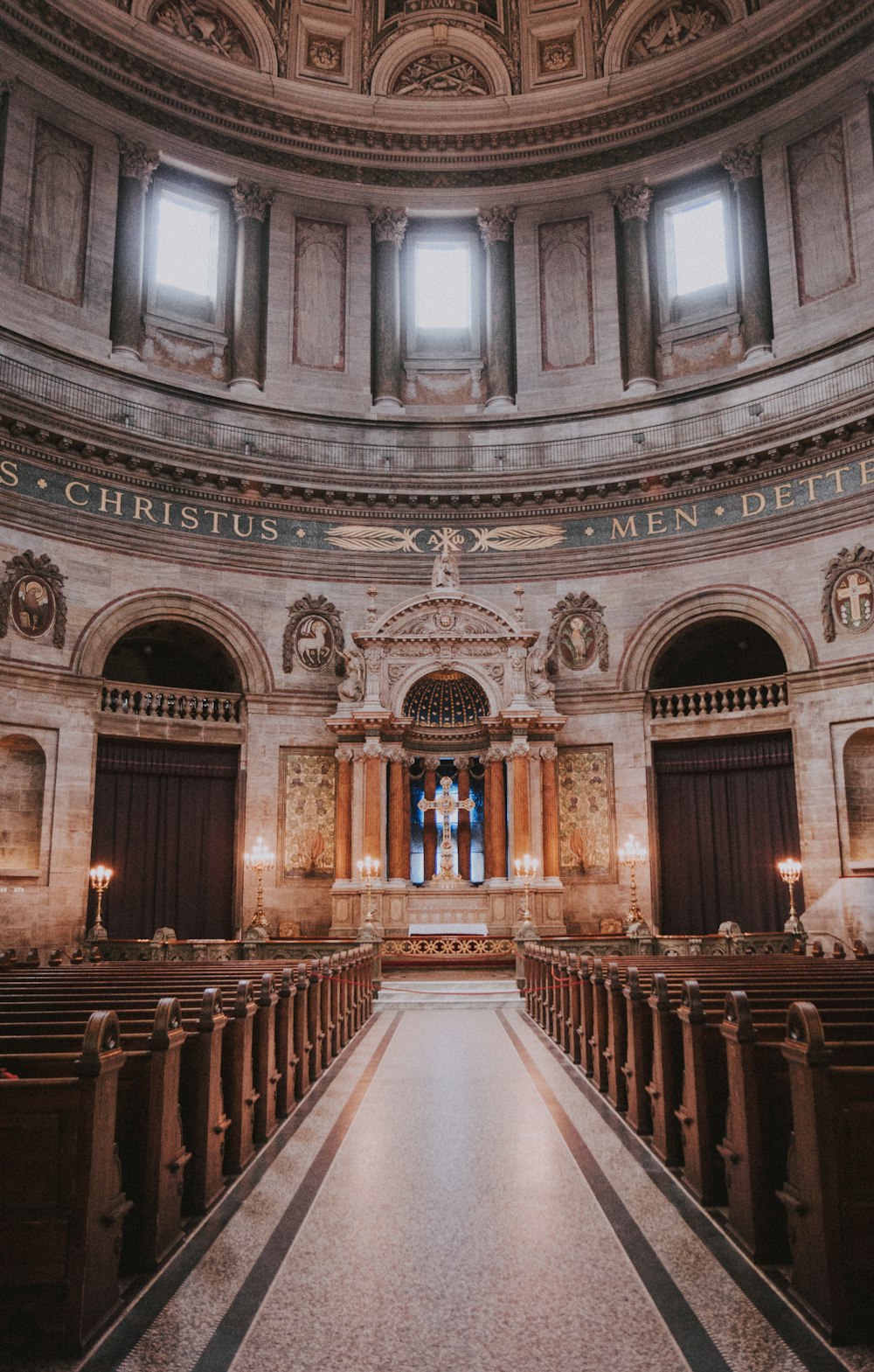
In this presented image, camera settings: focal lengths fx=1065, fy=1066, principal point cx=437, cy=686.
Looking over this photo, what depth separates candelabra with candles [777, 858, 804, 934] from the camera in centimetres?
1877

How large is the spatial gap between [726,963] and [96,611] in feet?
44.9

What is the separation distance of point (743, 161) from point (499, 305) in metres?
6.04

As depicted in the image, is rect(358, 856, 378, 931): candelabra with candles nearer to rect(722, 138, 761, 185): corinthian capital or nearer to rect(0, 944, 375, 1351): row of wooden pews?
rect(0, 944, 375, 1351): row of wooden pews

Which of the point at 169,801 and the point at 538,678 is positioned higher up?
the point at 538,678

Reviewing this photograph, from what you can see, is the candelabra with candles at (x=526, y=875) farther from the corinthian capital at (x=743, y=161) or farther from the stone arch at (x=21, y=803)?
the corinthian capital at (x=743, y=161)

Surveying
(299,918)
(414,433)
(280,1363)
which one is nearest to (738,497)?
(414,433)

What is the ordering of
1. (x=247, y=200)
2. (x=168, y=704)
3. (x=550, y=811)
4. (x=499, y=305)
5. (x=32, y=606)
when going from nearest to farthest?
1. (x=32, y=606)
2. (x=550, y=811)
3. (x=168, y=704)
4. (x=247, y=200)
5. (x=499, y=305)

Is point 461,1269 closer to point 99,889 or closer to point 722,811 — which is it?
point 99,889

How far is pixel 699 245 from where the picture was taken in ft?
79.7

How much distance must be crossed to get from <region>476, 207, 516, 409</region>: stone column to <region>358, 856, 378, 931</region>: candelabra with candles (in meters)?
10.9

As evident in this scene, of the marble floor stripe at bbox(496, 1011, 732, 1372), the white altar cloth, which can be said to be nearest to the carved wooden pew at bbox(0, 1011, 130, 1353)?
the marble floor stripe at bbox(496, 1011, 732, 1372)

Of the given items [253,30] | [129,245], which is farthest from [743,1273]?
[253,30]

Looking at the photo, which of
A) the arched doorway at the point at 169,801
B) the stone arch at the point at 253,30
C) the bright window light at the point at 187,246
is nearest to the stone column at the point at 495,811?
the arched doorway at the point at 169,801

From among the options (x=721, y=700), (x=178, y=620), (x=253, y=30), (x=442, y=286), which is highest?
(x=253, y=30)
